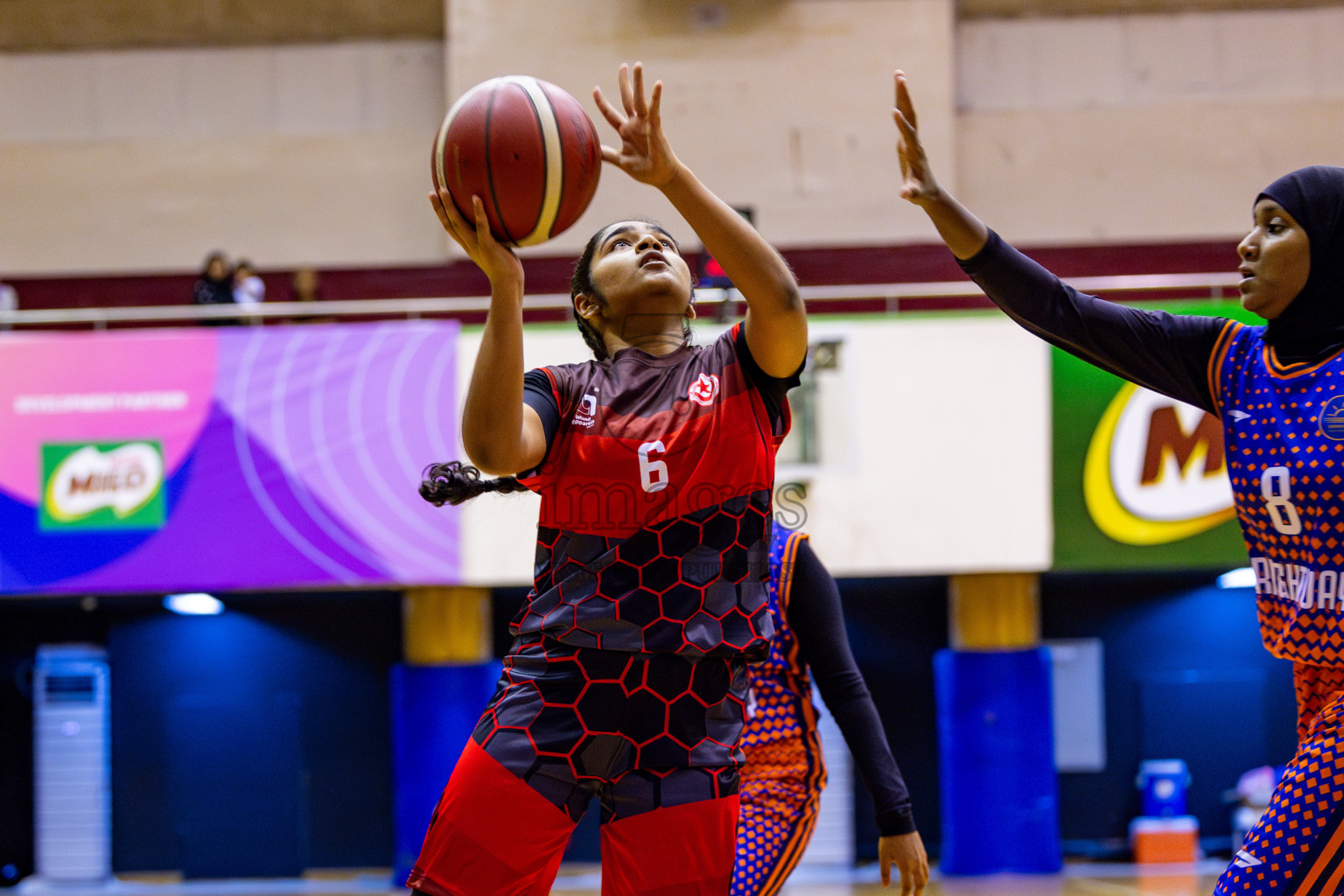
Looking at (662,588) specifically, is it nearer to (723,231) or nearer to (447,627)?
(723,231)

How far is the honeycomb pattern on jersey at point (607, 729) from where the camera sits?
224 centimetres

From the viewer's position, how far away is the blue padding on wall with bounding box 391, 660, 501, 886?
9516mm

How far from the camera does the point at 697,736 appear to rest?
2.30 metres

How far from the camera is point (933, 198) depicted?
2572 mm

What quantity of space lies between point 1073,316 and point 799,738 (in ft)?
4.38

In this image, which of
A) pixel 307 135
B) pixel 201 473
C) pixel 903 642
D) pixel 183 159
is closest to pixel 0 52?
pixel 183 159

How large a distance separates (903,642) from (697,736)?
891cm

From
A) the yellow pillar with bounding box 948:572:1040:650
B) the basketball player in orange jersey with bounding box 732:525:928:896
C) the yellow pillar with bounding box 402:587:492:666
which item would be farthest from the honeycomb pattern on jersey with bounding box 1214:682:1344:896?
the yellow pillar with bounding box 402:587:492:666

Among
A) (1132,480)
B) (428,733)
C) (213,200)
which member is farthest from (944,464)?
(213,200)

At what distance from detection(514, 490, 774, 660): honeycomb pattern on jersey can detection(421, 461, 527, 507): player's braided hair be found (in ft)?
1.76

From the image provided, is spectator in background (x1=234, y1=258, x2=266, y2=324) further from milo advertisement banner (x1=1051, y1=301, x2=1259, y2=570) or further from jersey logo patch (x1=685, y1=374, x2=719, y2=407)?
jersey logo patch (x1=685, y1=374, x2=719, y2=407)

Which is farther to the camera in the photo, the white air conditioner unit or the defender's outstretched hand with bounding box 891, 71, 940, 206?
the white air conditioner unit

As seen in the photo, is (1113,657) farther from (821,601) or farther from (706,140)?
(821,601)

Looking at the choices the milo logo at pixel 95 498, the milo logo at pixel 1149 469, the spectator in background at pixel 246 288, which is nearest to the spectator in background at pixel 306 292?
the spectator in background at pixel 246 288
